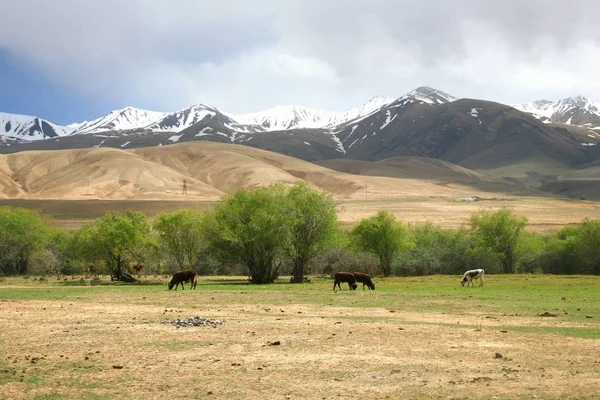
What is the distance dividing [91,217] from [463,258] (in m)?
Answer: 105

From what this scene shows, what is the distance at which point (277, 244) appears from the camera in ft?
206

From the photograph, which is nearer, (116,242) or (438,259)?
(116,242)

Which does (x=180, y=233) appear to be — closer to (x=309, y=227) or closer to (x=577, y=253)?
(x=309, y=227)

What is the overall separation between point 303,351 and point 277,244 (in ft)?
144

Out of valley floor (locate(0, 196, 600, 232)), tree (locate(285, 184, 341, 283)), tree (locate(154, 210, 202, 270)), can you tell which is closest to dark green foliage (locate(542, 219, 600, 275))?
tree (locate(285, 184, 341, 283))

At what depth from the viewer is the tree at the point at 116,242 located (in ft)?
209

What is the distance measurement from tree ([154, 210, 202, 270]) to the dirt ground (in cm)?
4253

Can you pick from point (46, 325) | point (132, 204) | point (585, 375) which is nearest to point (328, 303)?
point (46, 325)

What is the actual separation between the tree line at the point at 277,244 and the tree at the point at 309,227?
0.11 metres

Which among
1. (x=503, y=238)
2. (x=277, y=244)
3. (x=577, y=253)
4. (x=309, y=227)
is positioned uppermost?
(x=309, y=227)

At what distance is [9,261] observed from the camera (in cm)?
7925

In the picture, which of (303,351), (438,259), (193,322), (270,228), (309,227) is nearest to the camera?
(303,351)

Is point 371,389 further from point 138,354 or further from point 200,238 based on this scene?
point 200,238

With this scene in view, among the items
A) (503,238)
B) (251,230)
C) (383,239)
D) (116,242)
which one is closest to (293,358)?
(251,230)
